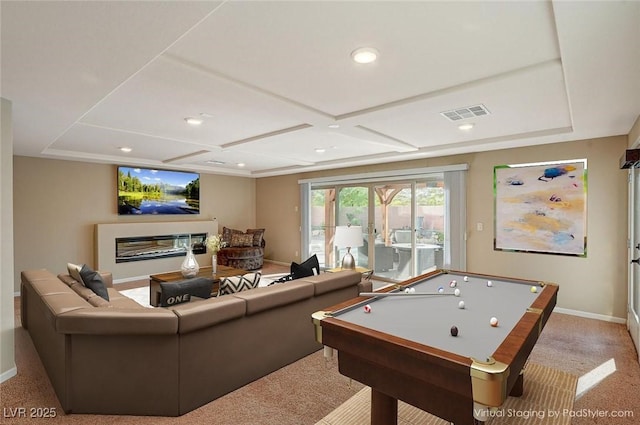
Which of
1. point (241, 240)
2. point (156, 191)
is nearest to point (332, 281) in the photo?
point (241, 240)

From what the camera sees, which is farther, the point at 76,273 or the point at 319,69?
the point at 76,273

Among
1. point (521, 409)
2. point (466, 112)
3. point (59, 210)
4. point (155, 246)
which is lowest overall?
point (521, 409)

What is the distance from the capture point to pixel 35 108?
293 cm

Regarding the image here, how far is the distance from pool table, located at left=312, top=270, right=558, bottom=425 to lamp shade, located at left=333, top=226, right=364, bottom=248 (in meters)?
2.04

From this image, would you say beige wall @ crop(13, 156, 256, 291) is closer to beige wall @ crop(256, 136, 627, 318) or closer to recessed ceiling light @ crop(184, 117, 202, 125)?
recessed ceiling light @ crop(184, 117, 202, 125)

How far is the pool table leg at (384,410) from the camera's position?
1.83 metres

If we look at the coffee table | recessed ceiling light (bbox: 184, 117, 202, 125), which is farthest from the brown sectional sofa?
recessed ceiling light (bbox: 184, 117, 202, 125)

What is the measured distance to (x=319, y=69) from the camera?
2.33 meters

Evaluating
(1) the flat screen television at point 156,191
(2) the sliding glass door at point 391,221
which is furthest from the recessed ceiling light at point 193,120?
(1) the flat screen television at point 156,191

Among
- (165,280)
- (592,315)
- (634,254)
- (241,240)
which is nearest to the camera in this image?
(634,254)

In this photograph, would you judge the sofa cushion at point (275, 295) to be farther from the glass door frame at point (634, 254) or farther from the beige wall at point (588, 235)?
the beige wall at point (588, 235)

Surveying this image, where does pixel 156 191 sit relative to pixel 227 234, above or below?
above

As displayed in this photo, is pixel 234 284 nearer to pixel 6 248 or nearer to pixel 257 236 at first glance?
pixel 6 248

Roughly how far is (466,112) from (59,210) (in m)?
6.70
